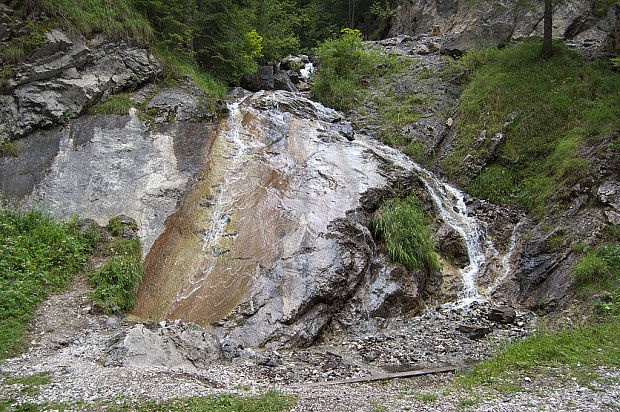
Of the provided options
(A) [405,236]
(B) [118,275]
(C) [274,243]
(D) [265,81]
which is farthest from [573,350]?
(D) [265,81]

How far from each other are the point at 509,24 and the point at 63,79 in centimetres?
2042

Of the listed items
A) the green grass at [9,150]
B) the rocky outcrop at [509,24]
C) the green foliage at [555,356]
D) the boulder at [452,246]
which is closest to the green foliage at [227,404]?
the green foliage at [555,356]

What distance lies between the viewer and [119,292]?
8914 millimetres

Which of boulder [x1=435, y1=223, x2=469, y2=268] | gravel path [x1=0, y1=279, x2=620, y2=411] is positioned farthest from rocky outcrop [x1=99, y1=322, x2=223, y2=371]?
boulder [x1=435, y1=223, x2=469, y2=268]

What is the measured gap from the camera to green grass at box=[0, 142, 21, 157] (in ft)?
36.5

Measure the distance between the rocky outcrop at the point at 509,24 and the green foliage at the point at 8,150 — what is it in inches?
757

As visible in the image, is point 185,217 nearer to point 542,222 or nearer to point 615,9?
point 542,222

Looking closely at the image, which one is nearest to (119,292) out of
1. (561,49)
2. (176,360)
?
(176,360)

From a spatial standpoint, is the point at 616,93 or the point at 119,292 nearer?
the point at 119,292

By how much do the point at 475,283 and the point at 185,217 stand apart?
8.23 metres

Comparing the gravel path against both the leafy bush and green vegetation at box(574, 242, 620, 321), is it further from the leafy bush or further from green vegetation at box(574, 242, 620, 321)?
the leafy bush

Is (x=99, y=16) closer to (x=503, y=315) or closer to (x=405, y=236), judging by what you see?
(x=405, y=236)

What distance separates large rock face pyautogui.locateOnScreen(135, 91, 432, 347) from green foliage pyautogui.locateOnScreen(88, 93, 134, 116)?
3448 mm

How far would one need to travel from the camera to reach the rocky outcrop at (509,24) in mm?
17906
